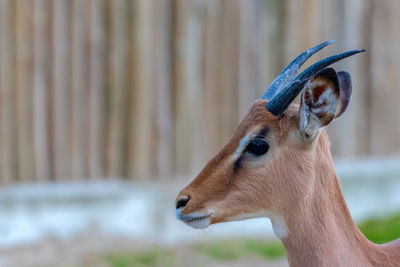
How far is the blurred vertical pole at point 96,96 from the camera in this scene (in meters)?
8.55

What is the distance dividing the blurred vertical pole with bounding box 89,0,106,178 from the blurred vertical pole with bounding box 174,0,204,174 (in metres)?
0.90

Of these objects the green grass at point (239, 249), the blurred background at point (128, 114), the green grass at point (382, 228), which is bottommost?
the green grass at point (239, 249)

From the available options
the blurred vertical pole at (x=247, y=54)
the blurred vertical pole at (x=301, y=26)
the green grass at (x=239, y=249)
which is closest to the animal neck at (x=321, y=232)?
the green grass at (x=239, y=249)

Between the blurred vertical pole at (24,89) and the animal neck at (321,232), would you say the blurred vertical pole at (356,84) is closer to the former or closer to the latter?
the blurred vertical pole at (24,89)

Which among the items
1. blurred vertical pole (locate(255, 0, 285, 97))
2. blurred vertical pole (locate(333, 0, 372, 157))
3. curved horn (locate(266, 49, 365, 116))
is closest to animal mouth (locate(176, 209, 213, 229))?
curved horn (locate(266, 49, 365, 116))

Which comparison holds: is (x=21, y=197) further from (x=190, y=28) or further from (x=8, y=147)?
(x=190, y=28)

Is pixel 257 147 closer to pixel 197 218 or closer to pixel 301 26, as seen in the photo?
pixel 197 218

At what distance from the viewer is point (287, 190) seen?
3.65 meters

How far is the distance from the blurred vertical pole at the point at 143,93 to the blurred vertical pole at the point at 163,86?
52mm

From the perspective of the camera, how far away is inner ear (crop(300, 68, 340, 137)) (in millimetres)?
3488

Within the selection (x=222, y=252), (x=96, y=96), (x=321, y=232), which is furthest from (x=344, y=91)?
(x=96, y=96)

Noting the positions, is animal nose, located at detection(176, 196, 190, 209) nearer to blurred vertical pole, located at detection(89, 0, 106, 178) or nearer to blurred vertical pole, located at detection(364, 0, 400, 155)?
blurred vertical pole, located at detection(89, 0, 106, 178)

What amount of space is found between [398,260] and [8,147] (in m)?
5.62

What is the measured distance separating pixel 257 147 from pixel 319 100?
15.9 inches
